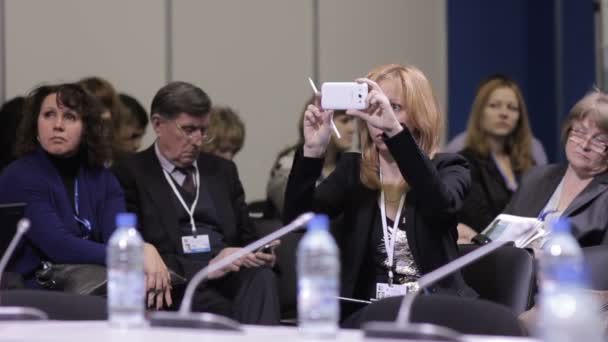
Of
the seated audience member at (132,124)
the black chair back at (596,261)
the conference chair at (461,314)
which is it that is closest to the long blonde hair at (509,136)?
the seated audience member at (132,124)

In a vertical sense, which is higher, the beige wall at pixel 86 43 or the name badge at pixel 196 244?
the beige wall at pixel 86 43

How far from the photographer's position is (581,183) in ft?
15.8

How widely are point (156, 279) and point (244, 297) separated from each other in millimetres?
429

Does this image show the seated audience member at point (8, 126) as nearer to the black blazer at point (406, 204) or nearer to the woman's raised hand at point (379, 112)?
the black blazer at point (406, 204)

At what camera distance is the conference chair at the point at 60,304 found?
335 cm

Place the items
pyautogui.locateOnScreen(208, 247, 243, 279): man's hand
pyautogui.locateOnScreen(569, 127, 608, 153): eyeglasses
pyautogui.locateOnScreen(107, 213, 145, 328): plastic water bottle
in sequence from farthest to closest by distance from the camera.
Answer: pyautogui.locateOnScreen(208, 247, 243, 279): man's hand → pyautogui.locateOnScreen(569, 127, 608, 153): eyeglasses → pyautogui.locateOnScreen(107, 213, 145, 328): plastic water bottle

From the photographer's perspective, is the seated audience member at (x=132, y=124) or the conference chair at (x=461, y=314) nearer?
the conference chair at (x=461, y=314)

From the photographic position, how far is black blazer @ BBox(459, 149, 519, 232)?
5965mm

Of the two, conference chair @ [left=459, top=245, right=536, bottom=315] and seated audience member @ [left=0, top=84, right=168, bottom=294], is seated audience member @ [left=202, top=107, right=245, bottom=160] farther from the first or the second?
conference chair @ [left=459, top=245, right=536, bottom=315]

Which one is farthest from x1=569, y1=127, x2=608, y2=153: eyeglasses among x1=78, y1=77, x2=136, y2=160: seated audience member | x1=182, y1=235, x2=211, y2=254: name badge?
x1=78, y1=77, x2=136, y2=160: seated audience member

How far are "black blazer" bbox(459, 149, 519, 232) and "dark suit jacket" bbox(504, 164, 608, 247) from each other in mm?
937

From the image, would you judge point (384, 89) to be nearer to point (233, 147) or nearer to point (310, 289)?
point (310, 289)

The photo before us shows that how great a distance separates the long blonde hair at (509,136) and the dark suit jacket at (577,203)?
1369 mm

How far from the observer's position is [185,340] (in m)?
2.68
